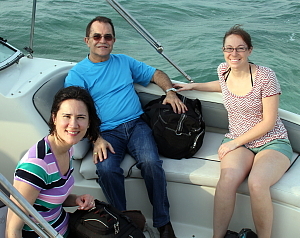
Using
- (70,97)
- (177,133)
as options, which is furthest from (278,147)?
(70,97)

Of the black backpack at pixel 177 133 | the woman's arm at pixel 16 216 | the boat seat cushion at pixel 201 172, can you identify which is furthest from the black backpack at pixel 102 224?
the black backpack at pixel 177 133

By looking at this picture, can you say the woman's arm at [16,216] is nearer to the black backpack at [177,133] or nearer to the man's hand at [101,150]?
the man's hand at [101,150]

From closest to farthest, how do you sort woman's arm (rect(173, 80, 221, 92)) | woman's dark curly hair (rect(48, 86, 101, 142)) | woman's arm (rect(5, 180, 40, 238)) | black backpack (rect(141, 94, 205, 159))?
woman's arm (rect(5, 180, 40, 238)), woman's dark curly hair (rect(48, 86, 101, 142)), black backpack (rect(141, 94, 205, 159)), woman's arm (rect(173, 80, 221, 92))

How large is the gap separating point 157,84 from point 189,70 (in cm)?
301

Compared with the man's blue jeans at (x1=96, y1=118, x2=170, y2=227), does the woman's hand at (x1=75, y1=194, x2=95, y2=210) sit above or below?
above

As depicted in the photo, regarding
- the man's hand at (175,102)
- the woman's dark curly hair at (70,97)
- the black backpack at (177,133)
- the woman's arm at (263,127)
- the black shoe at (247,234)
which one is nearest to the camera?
the woman's dark curly hair at (70,97)

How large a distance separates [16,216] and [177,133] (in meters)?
1.16

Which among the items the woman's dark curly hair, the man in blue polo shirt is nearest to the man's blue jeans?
the man in blue polo shirt

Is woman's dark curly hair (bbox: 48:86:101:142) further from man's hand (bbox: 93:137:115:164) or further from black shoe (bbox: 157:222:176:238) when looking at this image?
black shoe (bbox: 157:222:176:238)

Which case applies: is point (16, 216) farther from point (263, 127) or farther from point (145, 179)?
point (263, 127)

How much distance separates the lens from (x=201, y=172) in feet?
7.44

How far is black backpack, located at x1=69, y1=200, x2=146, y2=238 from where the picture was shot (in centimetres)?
170

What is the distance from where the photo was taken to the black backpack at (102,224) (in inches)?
67.1

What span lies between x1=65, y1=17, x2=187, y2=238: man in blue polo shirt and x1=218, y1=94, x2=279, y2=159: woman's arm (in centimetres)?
40
